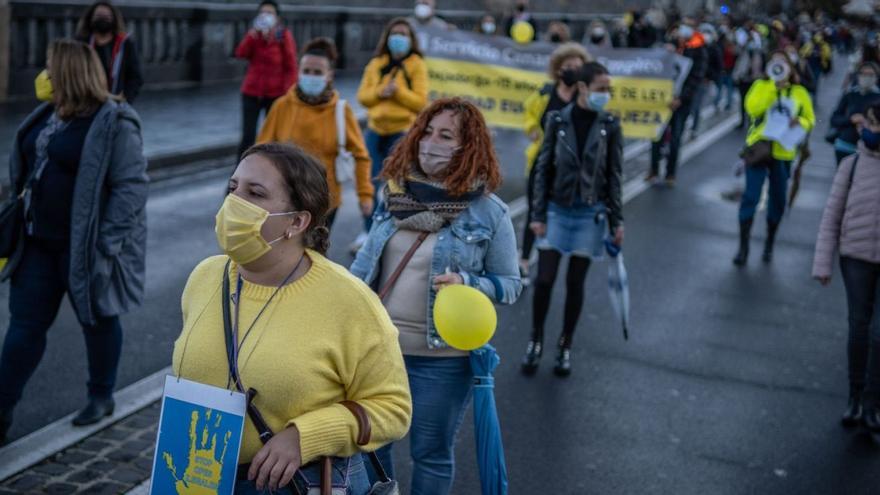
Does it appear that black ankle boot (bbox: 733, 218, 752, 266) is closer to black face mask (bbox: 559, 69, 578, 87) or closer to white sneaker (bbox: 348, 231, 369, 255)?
black face mask (bbox: 559, 69, 578, 87)

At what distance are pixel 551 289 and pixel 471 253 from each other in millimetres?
2822

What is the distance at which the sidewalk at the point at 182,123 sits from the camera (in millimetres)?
13297

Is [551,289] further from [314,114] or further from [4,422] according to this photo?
[4,422]

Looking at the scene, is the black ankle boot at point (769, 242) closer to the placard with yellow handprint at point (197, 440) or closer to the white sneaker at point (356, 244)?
the white sneaker at point (356, 244)

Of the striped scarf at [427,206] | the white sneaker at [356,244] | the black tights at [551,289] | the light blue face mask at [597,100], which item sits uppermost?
the light blue face mask at [597,100]

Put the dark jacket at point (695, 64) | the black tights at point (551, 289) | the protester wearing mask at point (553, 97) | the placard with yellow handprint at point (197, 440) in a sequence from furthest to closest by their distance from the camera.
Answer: the dark jacket at point (695, 64) → the protester wearing mask at point (553, 97) → the black tights at point (551, 289) → the placard with yellow handprint at point (197, 440)

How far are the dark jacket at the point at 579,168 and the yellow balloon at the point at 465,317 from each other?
3219mm

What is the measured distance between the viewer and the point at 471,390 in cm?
462

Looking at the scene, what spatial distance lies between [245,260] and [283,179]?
23 cm

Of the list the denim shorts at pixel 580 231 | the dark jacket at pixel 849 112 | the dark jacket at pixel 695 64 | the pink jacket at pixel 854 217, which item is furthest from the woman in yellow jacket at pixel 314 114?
the dark jacket at pixel 695 64

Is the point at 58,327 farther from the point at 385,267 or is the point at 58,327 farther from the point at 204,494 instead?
the point at 204,494

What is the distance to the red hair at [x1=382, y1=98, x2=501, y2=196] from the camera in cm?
459

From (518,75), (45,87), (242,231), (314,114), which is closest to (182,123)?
(518,75)

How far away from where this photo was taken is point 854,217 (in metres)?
6.66
